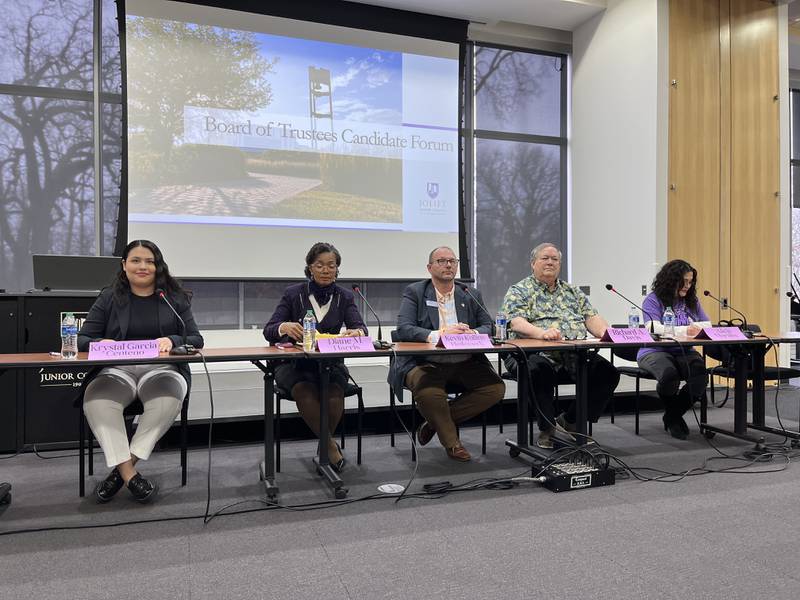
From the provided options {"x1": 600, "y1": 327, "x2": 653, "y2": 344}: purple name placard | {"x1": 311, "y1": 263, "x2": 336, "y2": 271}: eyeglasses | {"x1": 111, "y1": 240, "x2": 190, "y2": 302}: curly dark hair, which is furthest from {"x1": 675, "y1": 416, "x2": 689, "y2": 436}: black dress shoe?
{"x1": 111, "y1": 240, "x2": 190, "y2": 302}: curly dark hair

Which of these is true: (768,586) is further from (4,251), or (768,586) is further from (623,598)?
(4,251)

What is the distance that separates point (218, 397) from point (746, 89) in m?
4.94

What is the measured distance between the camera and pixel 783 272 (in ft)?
16.6

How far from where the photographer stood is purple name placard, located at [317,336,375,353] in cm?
222

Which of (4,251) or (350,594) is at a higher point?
(4,251)

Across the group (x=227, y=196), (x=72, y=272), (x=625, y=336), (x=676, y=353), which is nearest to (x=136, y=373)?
(x=72, y=272)

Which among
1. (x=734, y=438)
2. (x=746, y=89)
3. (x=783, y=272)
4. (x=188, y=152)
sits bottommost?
(x=734, y=438)

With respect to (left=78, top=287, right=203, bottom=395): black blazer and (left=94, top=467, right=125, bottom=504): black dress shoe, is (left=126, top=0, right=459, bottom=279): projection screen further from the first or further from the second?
(left=94, top=467, right=125, bottom=504): black dress shoe

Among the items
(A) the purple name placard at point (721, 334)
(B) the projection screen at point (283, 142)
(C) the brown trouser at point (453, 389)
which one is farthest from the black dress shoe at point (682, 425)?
(B) the projection screen at point (283, 142)

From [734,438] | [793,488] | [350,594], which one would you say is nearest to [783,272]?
[734,438]

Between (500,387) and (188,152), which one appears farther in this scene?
(188,152)

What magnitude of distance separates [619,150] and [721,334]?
2.65m

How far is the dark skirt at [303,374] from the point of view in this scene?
8.29ft

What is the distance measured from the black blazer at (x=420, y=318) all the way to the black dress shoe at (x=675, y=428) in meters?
1.26
